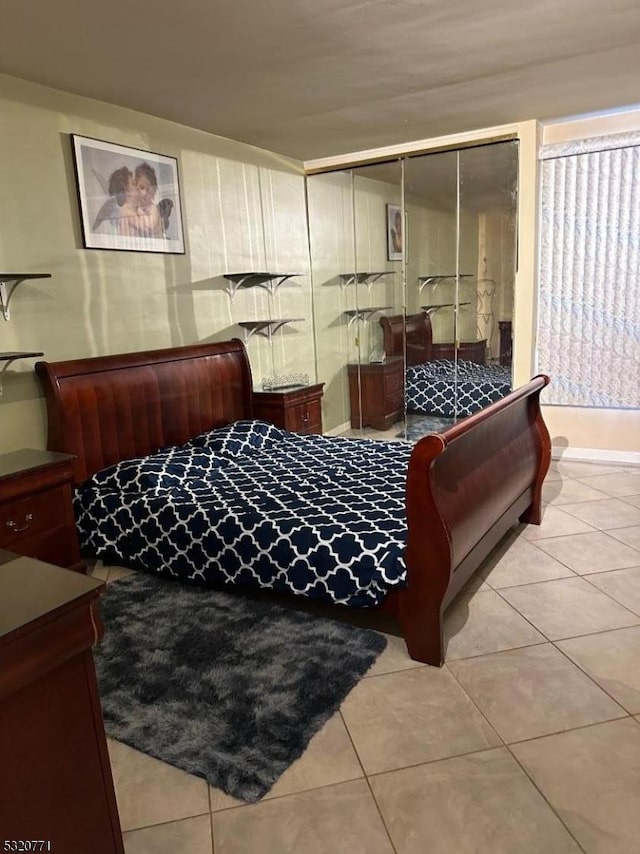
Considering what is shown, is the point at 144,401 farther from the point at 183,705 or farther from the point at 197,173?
the point at 183,705

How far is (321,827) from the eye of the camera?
1542 mm

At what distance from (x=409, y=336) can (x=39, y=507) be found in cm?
335

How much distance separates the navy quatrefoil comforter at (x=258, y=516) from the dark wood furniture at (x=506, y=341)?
1483 mm

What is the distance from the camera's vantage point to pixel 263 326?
4.61 meters

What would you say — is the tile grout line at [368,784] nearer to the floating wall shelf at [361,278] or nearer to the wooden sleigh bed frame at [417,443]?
→ the wooden sleigh bed frame at [417,443]

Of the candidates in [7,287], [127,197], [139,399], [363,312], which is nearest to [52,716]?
[7,287]

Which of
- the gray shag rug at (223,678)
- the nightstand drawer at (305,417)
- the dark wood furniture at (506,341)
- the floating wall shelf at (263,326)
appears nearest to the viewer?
the gray shag rug at (223,678)

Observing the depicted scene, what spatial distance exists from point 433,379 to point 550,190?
1.65 m

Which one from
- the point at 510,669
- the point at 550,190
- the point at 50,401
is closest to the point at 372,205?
the point at 550,190

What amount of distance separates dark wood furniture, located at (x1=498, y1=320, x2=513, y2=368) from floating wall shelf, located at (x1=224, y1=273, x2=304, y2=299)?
1.65m

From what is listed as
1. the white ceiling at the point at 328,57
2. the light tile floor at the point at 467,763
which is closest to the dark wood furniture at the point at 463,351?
the white ceiling at the point at 328,57

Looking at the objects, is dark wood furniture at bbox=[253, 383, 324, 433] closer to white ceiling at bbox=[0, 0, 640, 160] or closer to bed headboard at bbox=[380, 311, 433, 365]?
bed headboard at bbox=[380, 311, 433, 365]

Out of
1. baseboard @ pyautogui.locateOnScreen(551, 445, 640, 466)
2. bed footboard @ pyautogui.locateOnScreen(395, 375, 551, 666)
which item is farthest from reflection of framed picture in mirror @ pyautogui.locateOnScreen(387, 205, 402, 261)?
bed footboard @ pyautogui.locateOnScreen(395, 375, 551, 666)

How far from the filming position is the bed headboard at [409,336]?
4973mm
